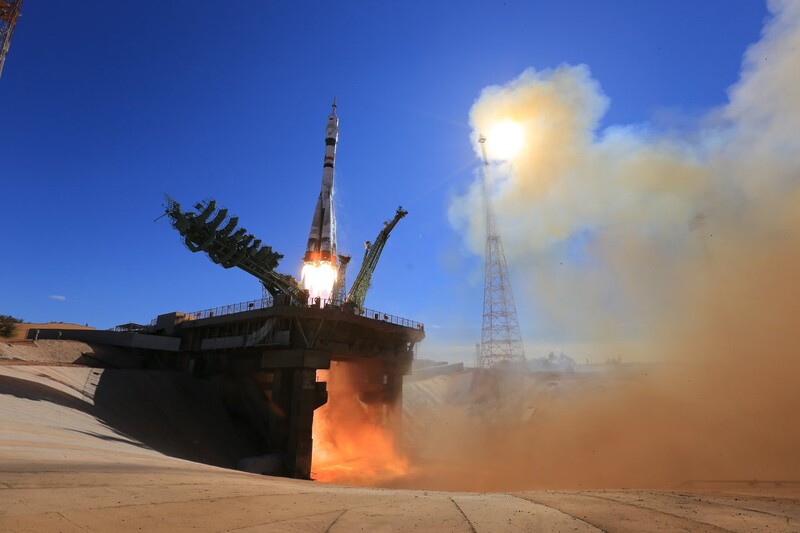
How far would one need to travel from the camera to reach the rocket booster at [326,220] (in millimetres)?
50062

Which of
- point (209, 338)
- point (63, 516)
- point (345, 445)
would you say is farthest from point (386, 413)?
point (63, 516)

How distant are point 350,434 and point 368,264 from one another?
20.9 meters

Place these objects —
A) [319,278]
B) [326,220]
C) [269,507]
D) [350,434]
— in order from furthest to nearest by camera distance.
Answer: [326,220]
[319,278]
[350,434]
[269,507]

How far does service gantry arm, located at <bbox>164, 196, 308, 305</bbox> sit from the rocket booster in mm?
8182

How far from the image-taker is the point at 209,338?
4509cm

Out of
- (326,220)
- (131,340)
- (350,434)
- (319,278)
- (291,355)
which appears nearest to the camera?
(291,355)

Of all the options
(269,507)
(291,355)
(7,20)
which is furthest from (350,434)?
Answer: (7,20)

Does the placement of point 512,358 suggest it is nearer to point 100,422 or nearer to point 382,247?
point 382,247

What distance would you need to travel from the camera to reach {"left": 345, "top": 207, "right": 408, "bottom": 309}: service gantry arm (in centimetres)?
5447

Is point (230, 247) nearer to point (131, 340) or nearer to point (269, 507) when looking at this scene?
point (131, 340)

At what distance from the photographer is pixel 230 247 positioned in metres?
37.2

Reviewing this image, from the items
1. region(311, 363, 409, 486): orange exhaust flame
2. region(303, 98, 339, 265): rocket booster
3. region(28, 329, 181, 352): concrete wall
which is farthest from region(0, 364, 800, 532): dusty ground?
region(303, 98, 339, 265): rocket booster

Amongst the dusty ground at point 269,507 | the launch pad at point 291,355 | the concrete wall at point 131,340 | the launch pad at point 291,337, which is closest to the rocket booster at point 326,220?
the launch pad at point 291,337

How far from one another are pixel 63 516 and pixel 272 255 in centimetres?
3492
